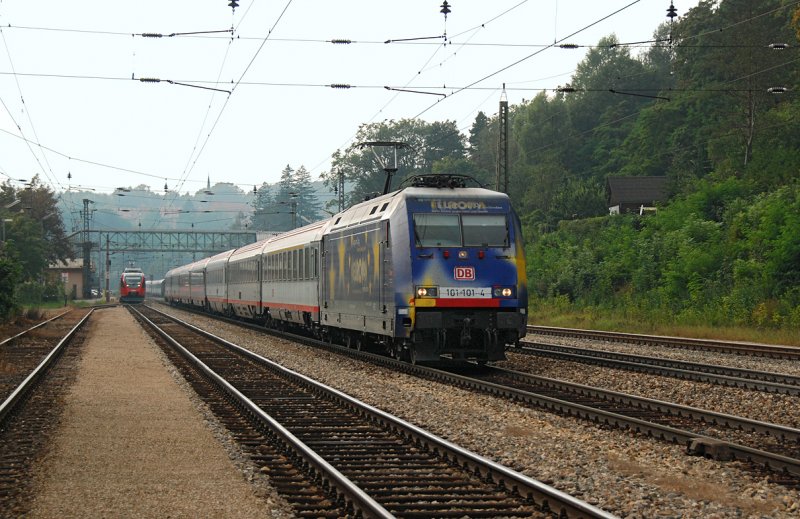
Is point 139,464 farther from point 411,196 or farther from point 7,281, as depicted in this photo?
point 7,281

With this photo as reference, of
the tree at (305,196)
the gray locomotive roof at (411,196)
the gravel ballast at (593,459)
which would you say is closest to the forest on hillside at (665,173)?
the gray locomotive roof at (411,196)

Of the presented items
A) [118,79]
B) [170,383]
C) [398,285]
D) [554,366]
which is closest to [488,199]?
[398,285]

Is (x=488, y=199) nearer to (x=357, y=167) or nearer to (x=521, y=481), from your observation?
(x=521, y=481)

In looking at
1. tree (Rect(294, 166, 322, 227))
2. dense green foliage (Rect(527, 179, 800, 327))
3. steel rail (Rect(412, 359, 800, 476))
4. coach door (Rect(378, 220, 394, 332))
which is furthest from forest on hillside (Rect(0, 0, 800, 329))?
tree (Rect(294, 166, 322, 227))

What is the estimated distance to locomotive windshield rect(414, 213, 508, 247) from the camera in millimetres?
18484

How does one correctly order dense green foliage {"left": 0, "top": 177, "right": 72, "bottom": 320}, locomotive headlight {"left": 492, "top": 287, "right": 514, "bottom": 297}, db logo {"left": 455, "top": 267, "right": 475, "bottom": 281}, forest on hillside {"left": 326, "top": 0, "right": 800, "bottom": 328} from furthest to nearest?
1. dense green foliage {"left": 0, "top": 177, "right": 72, "bottom": 320}
2. forest on hillside {"left": 326, "top": 0, "right": 800, "bottom": 328}
3. locomotive headlight {"left": 492, "top": 287, "right": 514, "bottom": 297}
4. db logo {"left": 455, "top": 267, "right": 475, "bottom": 281}

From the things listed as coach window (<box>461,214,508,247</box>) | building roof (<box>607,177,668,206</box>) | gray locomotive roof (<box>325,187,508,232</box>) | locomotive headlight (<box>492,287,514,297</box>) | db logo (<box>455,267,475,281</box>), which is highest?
building roof (<box>607,177,668,206</box>)

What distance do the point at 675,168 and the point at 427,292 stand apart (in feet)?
198

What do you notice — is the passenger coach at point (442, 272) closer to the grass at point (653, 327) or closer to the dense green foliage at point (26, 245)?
the grass at point (653, 327)

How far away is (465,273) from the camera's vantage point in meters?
18.4

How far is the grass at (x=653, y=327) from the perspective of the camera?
2634 centimetres

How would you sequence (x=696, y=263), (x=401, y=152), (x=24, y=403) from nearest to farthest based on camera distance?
(x=24, y=403)
(x=696, y=263)
(x=401, y=152)

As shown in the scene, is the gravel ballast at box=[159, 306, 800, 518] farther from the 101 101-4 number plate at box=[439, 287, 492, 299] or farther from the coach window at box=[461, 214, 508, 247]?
the coach window at box=[461, 214, 508, 247]

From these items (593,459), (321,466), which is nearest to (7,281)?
(321,466)
